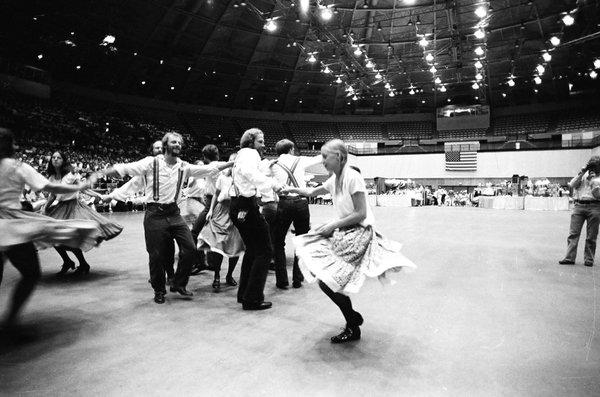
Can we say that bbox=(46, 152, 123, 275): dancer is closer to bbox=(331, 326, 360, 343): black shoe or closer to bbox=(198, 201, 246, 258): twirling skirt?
bbox=(198, 201, 246, 258): twirling skirt

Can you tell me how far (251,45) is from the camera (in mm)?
24719

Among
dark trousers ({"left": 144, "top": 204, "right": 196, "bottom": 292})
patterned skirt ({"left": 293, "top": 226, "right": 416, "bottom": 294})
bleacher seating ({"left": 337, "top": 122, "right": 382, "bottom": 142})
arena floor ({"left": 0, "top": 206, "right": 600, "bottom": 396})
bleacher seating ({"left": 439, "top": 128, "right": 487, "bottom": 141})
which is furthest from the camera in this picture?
bleacher seating ({"left": 337, "top": 122, "right": 382, "bottom": 142})

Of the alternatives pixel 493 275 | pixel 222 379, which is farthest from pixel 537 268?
pixel 222 379

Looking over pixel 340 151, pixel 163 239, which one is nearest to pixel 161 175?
pixel 163 239

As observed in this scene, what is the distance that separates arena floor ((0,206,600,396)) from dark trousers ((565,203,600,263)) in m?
0.92

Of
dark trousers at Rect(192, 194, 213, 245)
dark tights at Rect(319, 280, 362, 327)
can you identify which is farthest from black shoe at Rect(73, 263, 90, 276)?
dark tights at Rect(319, 280, 362, 327)

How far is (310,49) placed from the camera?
23.3 metres

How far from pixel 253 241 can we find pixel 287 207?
0.75 meters

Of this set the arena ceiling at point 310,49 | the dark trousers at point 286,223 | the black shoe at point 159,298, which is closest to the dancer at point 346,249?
the dark trousers at point 286,223

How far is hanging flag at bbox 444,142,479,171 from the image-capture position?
2836 centimetres

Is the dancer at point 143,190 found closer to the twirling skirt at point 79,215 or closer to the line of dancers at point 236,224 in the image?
the line of dancers at point 236,224

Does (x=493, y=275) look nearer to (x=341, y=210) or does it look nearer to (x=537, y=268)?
(x=537, y=268)

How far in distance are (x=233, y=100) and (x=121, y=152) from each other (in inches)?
429

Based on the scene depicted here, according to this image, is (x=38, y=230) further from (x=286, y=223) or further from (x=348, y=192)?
(x=286, y=223)
